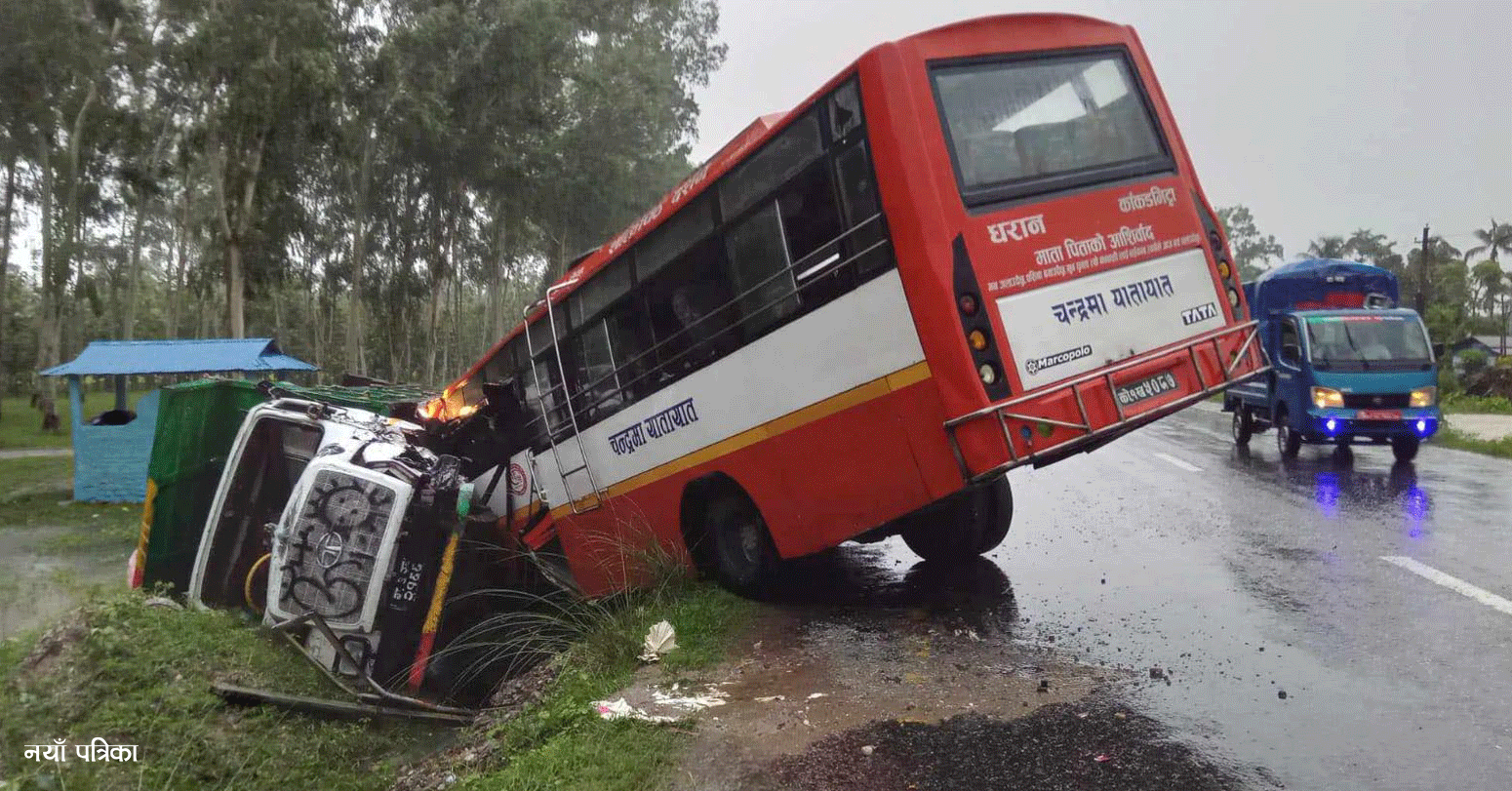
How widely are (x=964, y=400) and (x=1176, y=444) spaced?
43.1ft

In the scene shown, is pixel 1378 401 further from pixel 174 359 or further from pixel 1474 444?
pixel 174 359

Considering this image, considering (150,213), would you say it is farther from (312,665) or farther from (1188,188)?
(1188,188)

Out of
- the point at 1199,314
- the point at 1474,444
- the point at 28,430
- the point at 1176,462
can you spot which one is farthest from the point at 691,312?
the point at 28,430

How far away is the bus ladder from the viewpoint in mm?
9125

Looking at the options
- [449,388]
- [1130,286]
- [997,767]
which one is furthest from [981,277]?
[449,388]

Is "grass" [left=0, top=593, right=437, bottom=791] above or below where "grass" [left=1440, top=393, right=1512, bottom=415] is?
above

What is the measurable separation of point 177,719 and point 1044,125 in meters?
6.66

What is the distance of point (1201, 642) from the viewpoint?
19.8 ft

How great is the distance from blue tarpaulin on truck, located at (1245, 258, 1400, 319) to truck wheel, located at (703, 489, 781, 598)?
1170 cm

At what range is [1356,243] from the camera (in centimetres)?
6956

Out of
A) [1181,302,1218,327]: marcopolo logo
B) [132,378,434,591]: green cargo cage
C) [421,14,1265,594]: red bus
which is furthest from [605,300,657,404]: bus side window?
[132,378,434,591]: green cargo cage

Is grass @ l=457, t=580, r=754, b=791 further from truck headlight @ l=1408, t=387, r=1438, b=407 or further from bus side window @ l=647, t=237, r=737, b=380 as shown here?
truck headlight @ l=1408, t=387, r=1438, b=407

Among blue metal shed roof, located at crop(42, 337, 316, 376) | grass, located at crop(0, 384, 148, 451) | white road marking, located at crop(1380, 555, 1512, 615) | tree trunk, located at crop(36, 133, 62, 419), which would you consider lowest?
white road marking, located at crop(1380, 555, 1512, 615)

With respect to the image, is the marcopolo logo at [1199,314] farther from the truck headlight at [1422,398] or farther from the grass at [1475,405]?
the grass at [1475,405]
